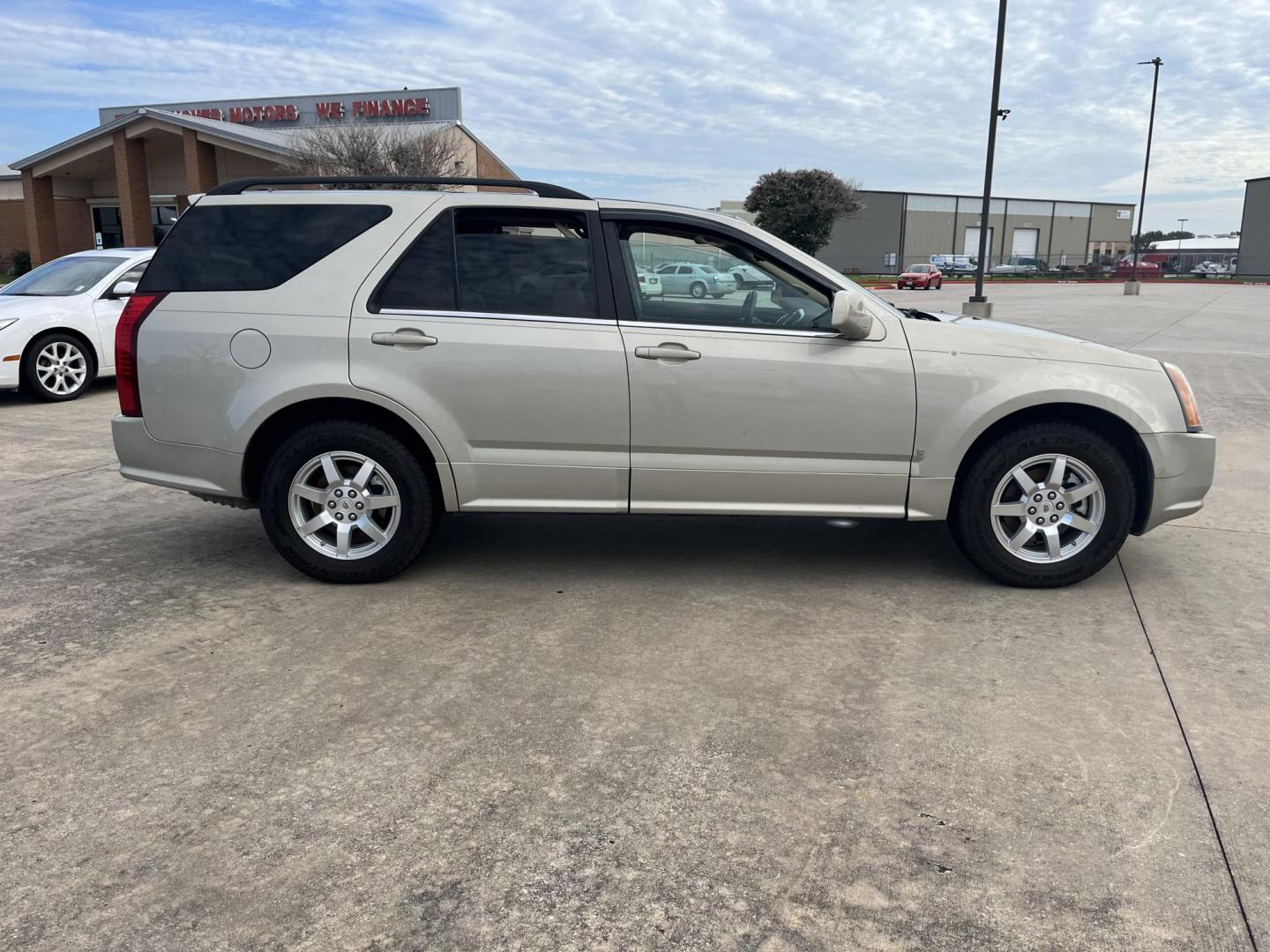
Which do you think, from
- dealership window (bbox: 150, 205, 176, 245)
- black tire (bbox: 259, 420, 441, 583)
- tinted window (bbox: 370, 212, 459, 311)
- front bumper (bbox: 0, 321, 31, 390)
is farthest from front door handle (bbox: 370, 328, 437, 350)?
dealership window (bbox: 150, 205, 176, 245)

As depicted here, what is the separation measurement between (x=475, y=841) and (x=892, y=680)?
5.83ft

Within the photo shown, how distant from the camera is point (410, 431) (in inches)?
186

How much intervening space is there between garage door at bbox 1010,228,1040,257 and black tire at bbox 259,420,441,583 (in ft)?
315

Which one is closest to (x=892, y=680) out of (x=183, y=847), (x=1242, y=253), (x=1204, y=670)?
(x=1204, y=670)

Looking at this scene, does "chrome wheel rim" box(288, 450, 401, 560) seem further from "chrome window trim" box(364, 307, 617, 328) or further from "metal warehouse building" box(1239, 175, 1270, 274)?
"metal warehouse building" box(1239, 175, 1270, 274)

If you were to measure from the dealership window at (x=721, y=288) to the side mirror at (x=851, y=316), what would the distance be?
0.57ft

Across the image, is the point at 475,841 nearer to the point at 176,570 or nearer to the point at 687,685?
the point at 687,685

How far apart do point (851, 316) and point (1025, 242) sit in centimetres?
9796

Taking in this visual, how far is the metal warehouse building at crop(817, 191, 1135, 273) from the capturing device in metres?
83.8

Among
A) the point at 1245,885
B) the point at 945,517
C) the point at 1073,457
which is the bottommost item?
the point at 1245,885

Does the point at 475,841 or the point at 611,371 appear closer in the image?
the point at 475,841

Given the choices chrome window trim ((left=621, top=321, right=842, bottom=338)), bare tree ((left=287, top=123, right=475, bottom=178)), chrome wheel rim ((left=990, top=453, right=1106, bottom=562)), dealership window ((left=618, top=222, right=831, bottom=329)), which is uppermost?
bare tree ((left=287, top=123, right=475, bottom=178))

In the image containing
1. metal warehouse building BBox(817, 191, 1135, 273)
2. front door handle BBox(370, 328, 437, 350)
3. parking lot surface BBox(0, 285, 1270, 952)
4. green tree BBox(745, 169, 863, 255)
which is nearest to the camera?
parking lot surface BBox(0, 285, 1270, 952)

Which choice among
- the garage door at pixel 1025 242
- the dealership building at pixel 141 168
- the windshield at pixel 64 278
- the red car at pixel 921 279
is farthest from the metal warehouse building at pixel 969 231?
the windshield at pixel 64 278
